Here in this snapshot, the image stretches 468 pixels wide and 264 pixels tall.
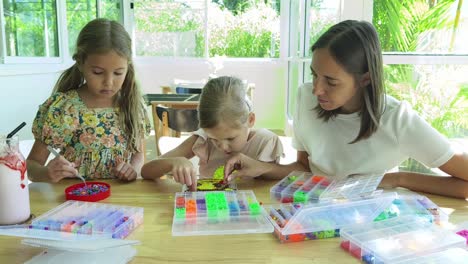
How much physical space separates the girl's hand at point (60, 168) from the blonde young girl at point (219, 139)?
0.23m

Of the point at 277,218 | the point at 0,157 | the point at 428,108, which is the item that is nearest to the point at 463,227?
the point at 277,218

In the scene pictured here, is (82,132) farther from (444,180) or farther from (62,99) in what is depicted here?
(444,180)

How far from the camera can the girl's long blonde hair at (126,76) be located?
4.51 feet

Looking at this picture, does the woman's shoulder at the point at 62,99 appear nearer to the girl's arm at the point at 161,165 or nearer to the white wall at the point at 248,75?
the girl's arm at the point at 161,165

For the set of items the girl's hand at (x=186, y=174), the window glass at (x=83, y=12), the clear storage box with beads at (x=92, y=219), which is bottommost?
the clear storage box with beads at (x=92, y=219)

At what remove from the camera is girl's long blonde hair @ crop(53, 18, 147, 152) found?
1.37 metres

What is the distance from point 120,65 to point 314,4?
3411 millimetres

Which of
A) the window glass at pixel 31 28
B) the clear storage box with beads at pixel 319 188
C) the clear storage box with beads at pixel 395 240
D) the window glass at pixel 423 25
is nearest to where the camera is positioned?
the clear storage box with beads at pixel 395 240

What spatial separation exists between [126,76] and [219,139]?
47 cm

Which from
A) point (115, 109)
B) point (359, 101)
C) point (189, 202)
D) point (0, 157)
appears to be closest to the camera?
point (0, 157)

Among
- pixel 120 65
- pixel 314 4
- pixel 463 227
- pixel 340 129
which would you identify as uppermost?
pixel 314 4

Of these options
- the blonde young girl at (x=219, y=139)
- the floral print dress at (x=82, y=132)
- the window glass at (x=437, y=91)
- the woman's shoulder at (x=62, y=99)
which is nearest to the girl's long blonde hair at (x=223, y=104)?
the blonde young girl at (x=219, y=139)

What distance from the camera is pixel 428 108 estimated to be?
292cm

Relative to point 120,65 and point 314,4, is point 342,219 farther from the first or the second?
point 314,4
